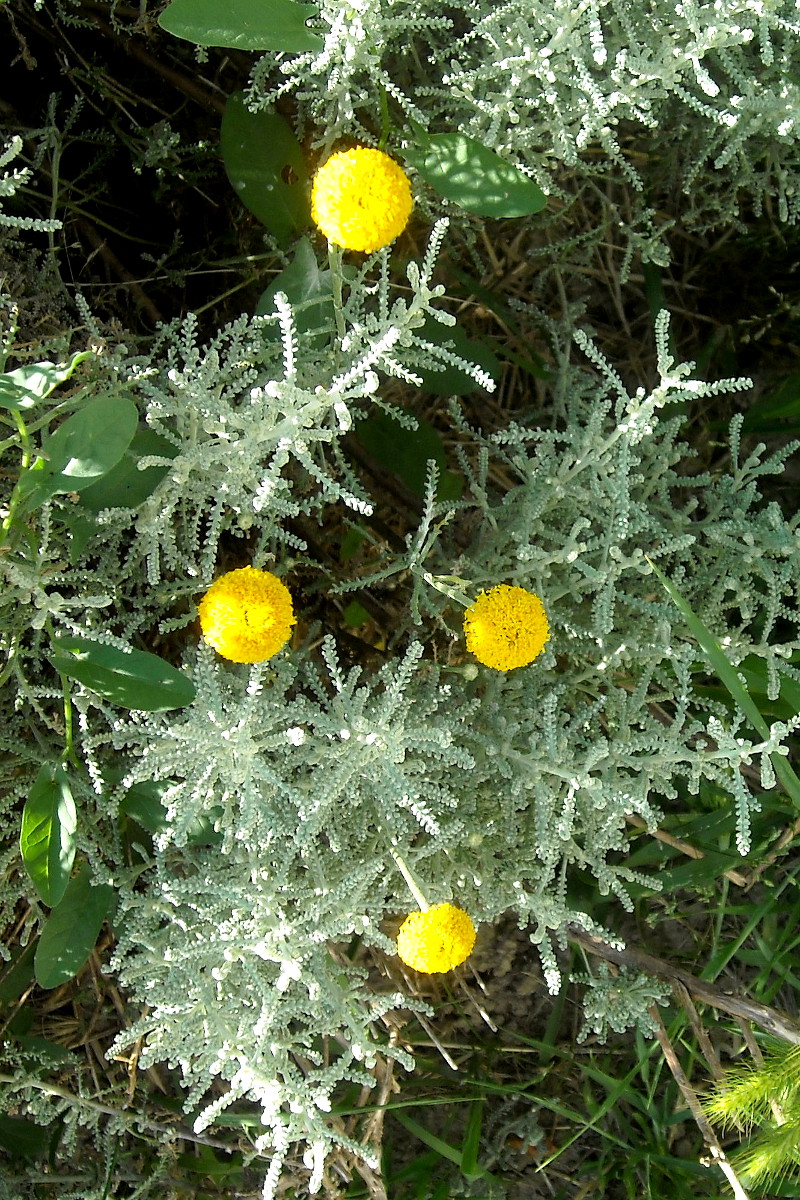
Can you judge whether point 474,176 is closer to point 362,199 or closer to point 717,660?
point 362,199

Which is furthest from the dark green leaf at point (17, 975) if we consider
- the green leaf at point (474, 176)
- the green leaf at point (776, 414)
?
the green leaf at point (776, 414)

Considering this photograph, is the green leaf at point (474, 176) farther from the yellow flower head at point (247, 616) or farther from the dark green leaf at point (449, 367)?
the yellow flower head at point (247, 616)

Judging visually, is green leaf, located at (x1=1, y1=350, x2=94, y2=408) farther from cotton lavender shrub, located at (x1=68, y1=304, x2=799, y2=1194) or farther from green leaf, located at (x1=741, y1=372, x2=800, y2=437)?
green leaf, located at (x1=741, y1=372, x2=800, y2=437)

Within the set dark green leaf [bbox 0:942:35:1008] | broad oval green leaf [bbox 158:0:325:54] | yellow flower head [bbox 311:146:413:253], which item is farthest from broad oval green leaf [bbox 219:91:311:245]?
dark green leaf [bbox 0:942:35:1008]

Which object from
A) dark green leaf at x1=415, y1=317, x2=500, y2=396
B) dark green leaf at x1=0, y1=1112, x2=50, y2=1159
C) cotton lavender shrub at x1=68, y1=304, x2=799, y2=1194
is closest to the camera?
cotton lavender shrub at x1=68, y1=304, x2=799, y2=1194

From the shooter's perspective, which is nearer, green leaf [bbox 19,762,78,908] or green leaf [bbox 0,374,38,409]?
green leaf [bbox 0,374,38,409]

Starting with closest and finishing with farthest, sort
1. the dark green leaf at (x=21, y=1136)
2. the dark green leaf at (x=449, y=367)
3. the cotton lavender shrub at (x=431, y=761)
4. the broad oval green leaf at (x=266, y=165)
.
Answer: the cotton lavender shrub at (x=431, y=761) < the broad oval green leaf at (x=266, y=165) < the dark green leaf at (x=449, y=367) < the dark green leaf at (x=21, y=1136)

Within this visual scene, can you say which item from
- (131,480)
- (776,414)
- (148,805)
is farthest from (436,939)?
(776,414)

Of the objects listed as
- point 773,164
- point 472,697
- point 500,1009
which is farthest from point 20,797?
point 773,164
